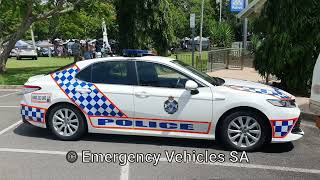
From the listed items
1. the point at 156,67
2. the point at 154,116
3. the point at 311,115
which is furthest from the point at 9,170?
the point at 311,115

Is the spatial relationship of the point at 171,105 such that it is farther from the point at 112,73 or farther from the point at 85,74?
the point at 85,74

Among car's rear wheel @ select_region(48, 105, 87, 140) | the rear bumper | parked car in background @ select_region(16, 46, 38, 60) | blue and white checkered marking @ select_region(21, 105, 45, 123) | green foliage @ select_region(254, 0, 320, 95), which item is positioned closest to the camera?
the rear bumper

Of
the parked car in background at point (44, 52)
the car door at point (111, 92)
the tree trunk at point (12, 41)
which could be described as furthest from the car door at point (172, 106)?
the parked car in background at point (44, 52)

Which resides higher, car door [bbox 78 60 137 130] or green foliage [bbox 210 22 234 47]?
green foliage [bbox 210 22 234 47]

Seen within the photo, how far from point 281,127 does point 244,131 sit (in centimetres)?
54

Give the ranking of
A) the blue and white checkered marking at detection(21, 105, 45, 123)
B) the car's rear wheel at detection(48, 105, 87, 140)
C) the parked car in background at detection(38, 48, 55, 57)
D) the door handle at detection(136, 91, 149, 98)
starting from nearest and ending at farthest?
the door handle at detection(136, 91, 149, 98) → the car's rear wheel at detection(48, 105, 87, 140) → the blue and white checkered marking at detection(21, 105, 45, 123) → the parked car in background at detection(38, 48, 55, 57)

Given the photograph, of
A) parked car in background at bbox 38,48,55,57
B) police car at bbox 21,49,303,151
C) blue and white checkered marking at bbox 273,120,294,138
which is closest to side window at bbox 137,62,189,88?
police car at bbox 21,49,303,151

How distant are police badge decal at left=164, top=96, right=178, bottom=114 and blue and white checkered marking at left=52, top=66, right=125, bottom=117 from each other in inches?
28.3

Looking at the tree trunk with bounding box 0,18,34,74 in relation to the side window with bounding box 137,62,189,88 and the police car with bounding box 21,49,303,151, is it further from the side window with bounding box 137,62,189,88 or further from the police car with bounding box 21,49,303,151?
the side window with bounding box 137,62,189,88

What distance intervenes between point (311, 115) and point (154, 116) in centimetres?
404

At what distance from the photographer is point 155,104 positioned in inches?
269

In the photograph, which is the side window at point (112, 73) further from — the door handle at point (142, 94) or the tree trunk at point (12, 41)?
the tree trunk at point (12, 41)

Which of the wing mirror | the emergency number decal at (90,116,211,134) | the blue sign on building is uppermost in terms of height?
the blue sign on building

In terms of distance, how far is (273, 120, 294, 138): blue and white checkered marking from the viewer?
6543 mm
